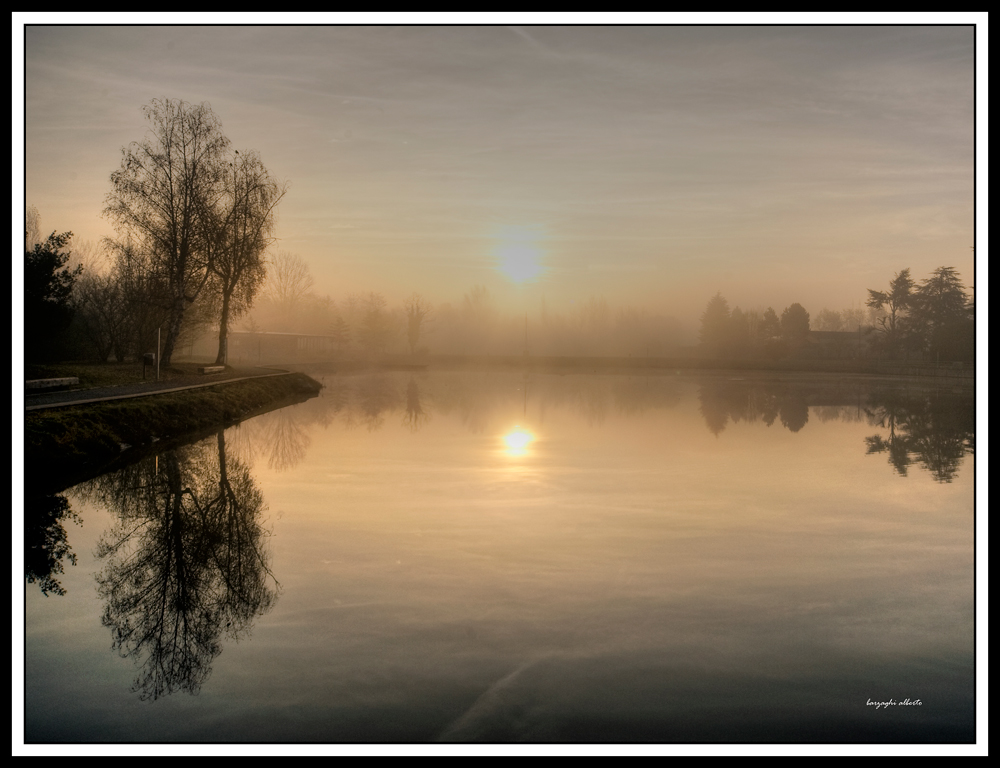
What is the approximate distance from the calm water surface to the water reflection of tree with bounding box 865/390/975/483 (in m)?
1.27

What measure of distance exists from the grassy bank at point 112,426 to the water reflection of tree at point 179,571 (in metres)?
1.56

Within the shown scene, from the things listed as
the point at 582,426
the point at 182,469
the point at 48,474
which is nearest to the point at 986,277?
the point at 182,469

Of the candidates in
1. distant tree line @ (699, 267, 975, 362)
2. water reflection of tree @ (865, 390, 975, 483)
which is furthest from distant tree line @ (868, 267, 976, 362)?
water reflection of tree @ (865, 390, 975, 483)

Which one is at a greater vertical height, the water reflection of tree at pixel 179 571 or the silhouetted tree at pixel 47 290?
the silhouetted tree at pixel 47 290

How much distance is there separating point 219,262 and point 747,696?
45.1 metres

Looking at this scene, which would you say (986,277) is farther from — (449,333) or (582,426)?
(449,333)

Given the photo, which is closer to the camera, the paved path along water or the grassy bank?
the grassy bank

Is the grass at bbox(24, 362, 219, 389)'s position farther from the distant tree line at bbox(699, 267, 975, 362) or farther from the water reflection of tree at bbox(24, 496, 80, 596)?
the distant tree line at bbox(699, 267, 975, 362)

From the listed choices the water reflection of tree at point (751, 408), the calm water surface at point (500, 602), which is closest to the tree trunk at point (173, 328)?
the water reflection of tree at point (751, 408)

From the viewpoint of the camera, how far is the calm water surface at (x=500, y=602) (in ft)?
20.1

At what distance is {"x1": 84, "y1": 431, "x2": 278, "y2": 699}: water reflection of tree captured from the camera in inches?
287

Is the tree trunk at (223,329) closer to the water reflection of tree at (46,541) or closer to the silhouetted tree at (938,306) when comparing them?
the water reflection of tree at (46,541)

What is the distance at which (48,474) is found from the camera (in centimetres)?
1647

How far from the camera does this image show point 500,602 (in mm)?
8672
